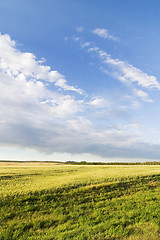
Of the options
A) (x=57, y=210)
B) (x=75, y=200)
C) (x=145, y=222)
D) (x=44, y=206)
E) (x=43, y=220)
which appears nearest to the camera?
(x=145, y=222)

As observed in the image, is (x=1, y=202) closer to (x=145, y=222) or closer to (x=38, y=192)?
(x=38, y=192)

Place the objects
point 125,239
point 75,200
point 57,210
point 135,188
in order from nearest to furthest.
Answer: point 125,239 → point 57,210 → point 75,200 → point 135,188

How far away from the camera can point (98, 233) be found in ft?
35.8

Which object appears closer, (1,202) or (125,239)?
(125,239)

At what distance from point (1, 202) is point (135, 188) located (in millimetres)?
17875

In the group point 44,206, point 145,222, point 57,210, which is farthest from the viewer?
point 44,206

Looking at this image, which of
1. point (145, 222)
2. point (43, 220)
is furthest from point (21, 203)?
point (145, 222)

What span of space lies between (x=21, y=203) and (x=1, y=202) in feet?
6.27

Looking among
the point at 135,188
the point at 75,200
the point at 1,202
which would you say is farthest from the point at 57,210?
the point at 135,188

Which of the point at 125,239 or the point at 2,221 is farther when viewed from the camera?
the point at 2,221

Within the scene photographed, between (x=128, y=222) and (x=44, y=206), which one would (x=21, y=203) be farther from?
(x=128, y=222)

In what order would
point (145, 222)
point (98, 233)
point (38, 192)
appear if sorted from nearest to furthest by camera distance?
point (98, 233) < point (145, 222) < point (38, 192)

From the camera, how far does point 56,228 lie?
12.7 meters

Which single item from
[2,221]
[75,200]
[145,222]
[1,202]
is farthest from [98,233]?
[1,202]
